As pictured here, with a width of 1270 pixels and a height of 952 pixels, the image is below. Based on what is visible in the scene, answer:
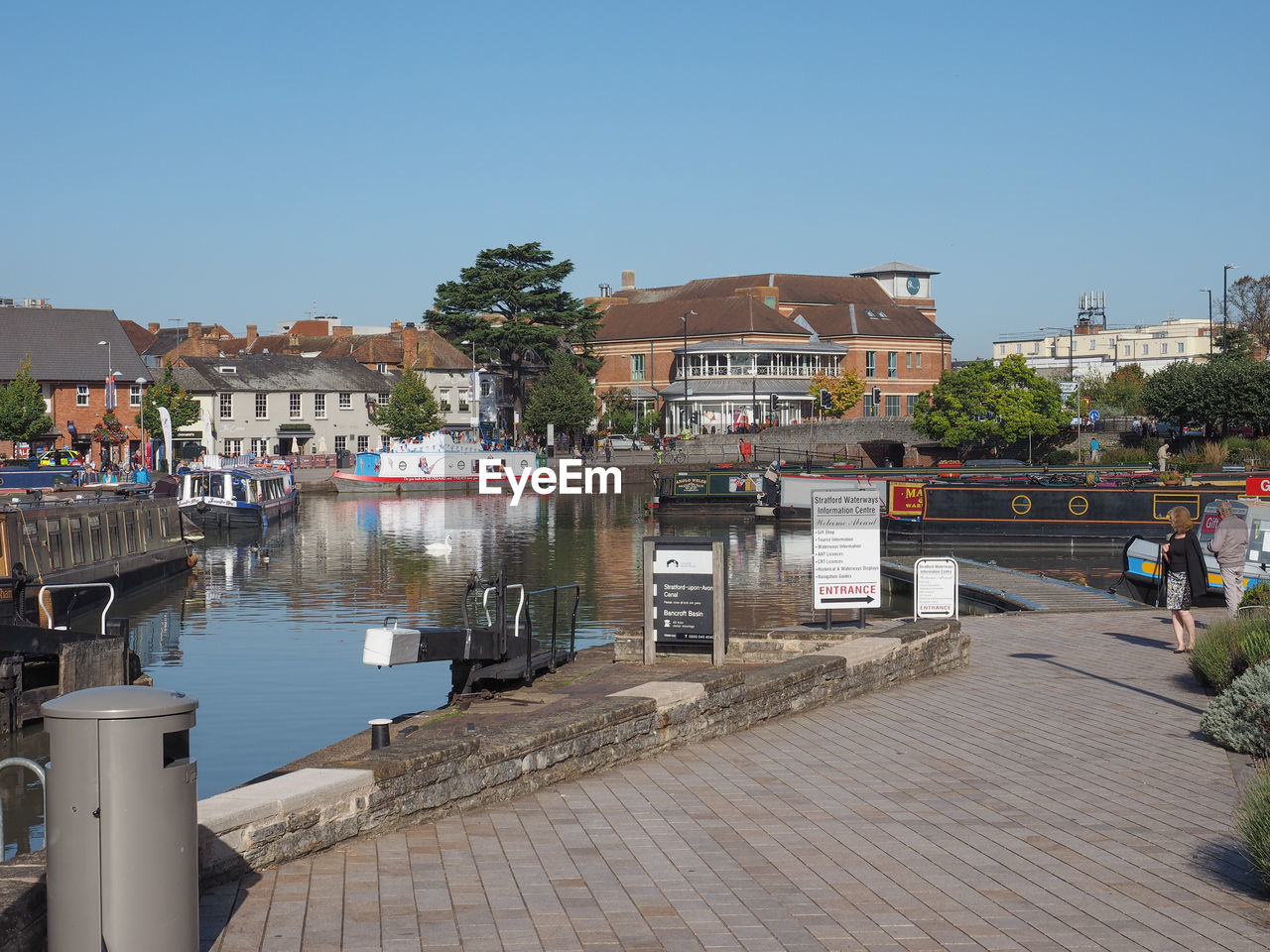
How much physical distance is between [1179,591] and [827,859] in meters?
10.2

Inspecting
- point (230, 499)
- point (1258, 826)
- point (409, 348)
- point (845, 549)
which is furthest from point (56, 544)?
point (409, 348)

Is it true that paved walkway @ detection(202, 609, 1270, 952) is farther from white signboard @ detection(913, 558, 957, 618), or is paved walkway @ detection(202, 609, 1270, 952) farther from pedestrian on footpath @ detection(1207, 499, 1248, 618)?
white signboard @ detection(913, 558, 957, 618)

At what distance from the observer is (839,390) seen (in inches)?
4569

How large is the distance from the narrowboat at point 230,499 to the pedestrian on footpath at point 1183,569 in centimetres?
4876

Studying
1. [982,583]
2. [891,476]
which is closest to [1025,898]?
[982,583]

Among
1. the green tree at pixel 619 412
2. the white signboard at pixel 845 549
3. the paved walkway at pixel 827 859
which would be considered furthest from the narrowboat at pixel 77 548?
the green tree at pixel 619 412

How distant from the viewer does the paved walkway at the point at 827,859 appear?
7004 mm

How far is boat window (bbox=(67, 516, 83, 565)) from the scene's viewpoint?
118 ft

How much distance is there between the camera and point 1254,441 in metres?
74.9

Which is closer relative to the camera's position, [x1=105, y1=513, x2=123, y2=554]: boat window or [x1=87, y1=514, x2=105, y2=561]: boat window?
[x1=87, y1=514, x2=105, y2=561]: boat window

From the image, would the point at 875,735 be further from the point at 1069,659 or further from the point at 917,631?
the point at 1069,659

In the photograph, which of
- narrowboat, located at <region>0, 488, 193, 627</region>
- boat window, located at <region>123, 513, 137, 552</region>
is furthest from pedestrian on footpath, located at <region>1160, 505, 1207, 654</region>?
boat window, located at <region>123, 513, 137, 552</region>

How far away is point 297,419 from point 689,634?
294 ft

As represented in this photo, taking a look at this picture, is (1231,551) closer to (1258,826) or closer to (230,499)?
(1258,826)
